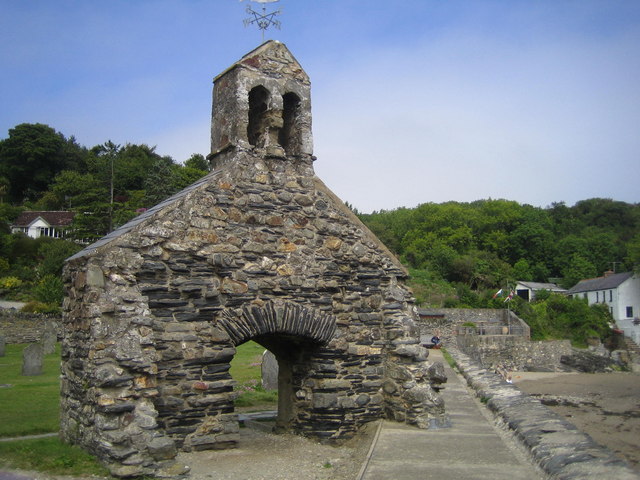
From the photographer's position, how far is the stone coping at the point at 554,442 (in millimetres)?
5871

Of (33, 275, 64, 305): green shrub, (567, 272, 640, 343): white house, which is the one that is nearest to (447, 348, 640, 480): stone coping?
(33, 275, 64, 305): green shrub

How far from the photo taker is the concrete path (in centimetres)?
678

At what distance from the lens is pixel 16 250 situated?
4722cm

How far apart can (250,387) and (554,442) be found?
9.75 m

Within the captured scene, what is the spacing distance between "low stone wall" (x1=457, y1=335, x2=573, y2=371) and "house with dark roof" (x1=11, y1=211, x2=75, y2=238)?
4119 cm

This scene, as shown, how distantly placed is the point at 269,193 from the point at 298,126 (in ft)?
4.86

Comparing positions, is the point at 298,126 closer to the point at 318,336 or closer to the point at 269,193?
the point at 269,193

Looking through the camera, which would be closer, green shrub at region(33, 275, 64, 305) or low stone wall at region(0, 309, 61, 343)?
low stone wall at region(0, 309, 61, 343)

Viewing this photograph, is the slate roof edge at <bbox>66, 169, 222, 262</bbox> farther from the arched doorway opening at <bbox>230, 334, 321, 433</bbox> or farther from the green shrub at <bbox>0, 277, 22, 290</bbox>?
the green shrub at <bbox>0, 277, 22, 290</bbox>

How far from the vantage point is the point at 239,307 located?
8.70 m

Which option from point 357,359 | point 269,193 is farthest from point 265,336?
point 269,193

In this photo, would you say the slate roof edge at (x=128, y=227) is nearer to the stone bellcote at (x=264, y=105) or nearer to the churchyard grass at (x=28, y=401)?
the stone bellcote at (x=264, y=105)

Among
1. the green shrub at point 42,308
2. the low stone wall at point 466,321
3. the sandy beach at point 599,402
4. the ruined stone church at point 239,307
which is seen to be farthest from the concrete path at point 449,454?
the low stone wall at point 466,321

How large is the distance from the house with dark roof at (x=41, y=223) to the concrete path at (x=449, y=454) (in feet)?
183
